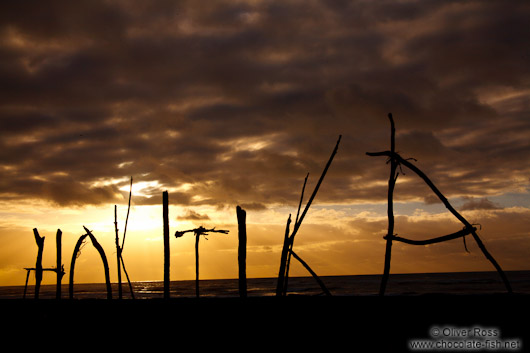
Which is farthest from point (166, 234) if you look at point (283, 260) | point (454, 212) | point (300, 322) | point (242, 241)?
point (454, 212)

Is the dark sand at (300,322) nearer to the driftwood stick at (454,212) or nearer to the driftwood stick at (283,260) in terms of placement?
the driftwood stick at (454,212)

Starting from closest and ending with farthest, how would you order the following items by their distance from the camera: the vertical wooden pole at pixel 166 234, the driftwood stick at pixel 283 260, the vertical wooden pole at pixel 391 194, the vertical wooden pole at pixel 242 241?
the vertical wooden pole at pixel 391 194 < the driftwood stick at pixel 283 260 < the vertical wooden pole at pixel 242 241 < the vertical wooden pole at pixel 166 234

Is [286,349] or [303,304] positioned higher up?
[303,304]

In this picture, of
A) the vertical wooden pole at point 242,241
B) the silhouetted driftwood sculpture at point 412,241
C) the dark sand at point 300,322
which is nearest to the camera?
the dark sand at point 300,322

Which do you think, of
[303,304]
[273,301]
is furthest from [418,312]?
[273,301]

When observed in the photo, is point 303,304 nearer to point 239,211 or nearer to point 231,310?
point 231,310

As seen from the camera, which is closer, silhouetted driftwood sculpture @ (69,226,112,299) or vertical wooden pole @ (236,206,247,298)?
vertical wooden pole @ (236,206,247,298)

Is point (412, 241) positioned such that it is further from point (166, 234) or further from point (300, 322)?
point (166, 234)

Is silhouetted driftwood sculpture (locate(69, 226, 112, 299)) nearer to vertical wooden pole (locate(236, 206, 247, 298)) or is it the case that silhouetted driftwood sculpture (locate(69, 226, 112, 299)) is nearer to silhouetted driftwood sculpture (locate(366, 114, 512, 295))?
vertical wooden pole (locate(236, 206, 247, 298))

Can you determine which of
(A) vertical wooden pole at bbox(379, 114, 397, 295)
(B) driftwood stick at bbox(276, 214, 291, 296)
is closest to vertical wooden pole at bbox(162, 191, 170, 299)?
(B) driftwood stick at bbox(276, 214, 291, 296)

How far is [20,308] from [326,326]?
7.78 meters

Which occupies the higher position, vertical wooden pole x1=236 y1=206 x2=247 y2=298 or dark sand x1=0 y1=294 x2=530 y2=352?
vertical wooden pole x1=236 y1=206 x2=247 y2=298

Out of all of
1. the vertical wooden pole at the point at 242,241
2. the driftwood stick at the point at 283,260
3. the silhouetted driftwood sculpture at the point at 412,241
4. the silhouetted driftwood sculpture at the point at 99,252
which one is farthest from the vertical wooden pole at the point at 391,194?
the silhouetted driftwood sculpture at the point at 99,252

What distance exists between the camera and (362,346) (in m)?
7.95
